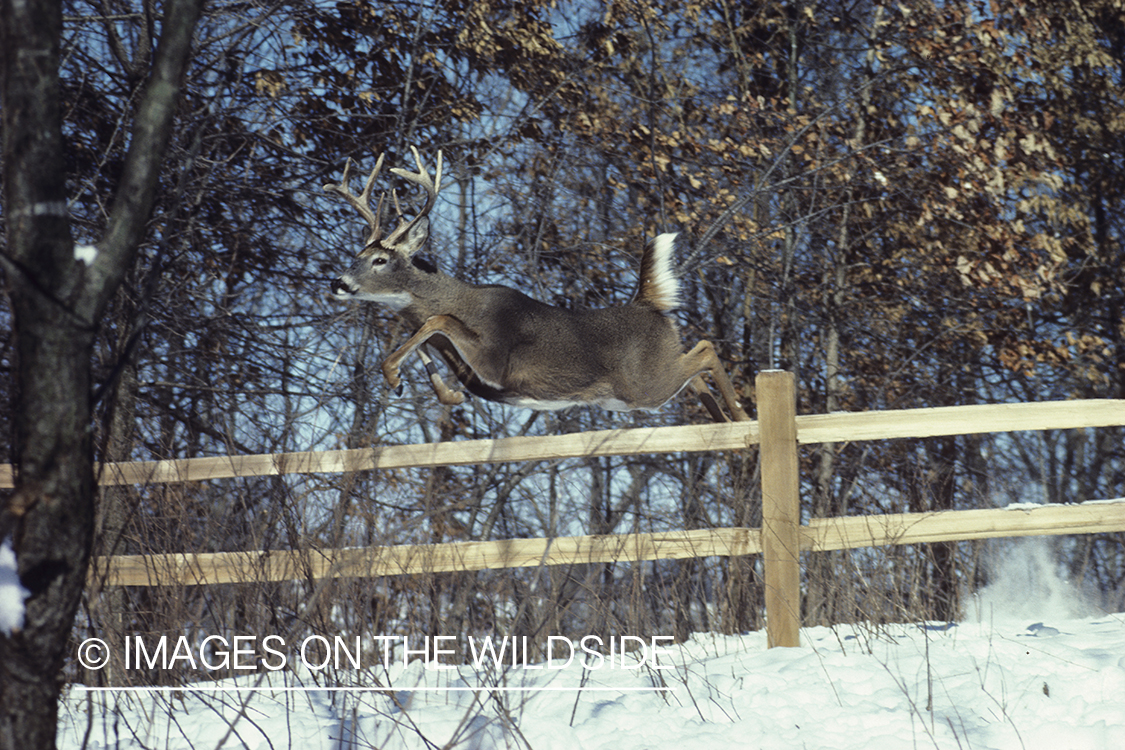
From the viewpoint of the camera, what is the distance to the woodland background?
274 inches

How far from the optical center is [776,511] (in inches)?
166

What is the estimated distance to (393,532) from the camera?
3598 millimetres

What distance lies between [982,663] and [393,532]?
2244mm

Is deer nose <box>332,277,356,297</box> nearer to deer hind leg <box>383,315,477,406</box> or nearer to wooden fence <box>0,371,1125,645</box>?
deer hind leg <box>383,315,477,406</box>

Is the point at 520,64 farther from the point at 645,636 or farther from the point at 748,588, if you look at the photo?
the point at 645,636

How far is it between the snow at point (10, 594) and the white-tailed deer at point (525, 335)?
8.03ft

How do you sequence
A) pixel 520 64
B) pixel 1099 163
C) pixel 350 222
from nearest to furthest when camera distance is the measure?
pixel 350 222 → pixel 520 64 → pixel 1099 163

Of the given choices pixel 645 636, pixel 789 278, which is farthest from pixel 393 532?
pixel 789 278

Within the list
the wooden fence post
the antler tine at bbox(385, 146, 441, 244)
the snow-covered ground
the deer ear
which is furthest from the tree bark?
the wooden fence post

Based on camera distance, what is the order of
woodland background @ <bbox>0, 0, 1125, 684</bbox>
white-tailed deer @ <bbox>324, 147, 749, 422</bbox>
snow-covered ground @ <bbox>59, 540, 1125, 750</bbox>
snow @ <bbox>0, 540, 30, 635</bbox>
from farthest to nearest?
woodland background @ <bbox>0, 0, 1125, 684</bbox> → white-tailed deer @ <bbox>324, 147, 749, 422</bbox> → snow-covered ground @ <bbox>59, 540, 1125, 750</bbox> → snow @ <bbox>0, 540, 30, 635</bbox>

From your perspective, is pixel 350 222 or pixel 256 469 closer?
pixel 256 469

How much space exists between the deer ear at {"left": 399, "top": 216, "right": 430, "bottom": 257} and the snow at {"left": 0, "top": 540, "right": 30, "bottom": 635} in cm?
294

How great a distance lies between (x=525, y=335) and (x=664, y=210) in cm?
345

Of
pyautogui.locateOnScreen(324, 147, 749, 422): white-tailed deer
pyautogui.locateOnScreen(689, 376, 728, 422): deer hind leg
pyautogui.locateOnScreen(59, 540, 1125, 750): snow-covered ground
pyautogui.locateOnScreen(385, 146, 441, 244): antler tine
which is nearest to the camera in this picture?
pyautogui.locateOnScreen(59, 540, 1125, 750): snow-covered ground
